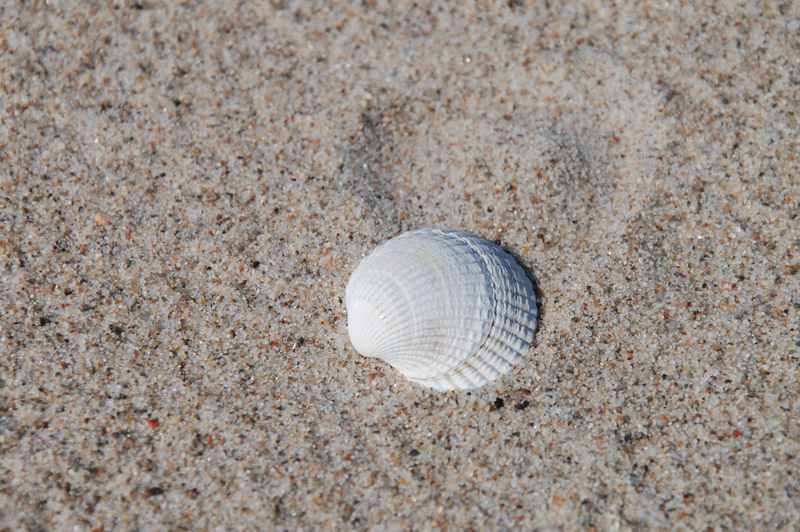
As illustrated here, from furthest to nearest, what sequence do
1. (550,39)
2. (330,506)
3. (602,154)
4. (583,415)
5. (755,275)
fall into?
(550,39)
(602,154)
(755,275)
(583,415)
(330,506)

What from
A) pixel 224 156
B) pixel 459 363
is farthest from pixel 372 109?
pixel 459 363

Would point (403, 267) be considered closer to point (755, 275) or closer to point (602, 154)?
point (602, 154)

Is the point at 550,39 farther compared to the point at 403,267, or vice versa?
the point at 550,39

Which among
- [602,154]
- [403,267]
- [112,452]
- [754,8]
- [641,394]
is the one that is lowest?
[112,452]

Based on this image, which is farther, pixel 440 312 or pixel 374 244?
pixel 374 244
